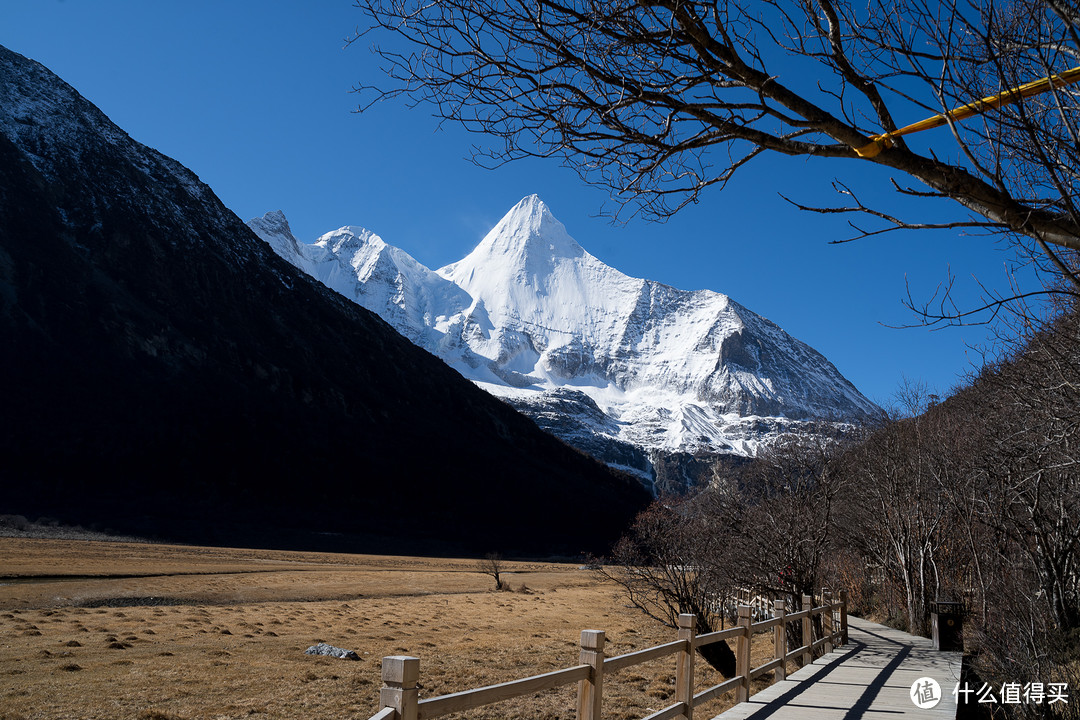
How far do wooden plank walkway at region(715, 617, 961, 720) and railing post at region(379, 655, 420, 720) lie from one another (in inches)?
198

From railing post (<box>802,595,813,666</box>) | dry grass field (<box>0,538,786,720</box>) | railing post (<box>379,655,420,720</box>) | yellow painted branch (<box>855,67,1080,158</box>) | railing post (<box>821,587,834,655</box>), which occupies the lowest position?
dry grass field (<box>0,538,786,720</box>)

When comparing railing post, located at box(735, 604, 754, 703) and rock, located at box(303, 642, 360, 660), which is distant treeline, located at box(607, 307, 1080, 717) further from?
rock, located at box(303, 642, 360, 660)

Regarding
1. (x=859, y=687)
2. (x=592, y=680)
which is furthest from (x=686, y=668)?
(x=859, y=687)

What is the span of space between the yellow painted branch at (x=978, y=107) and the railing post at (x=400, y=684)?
138 inches

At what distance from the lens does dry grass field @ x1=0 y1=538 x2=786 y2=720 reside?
14.6 meters

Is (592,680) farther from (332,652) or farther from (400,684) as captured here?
(332,652)

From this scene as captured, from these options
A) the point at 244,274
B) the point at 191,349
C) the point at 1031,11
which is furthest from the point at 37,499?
the point at 1031,11

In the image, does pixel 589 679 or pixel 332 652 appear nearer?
pixel 589 679

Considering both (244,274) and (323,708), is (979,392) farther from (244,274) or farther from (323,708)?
(244,274)

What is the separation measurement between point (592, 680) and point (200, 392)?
9934cm

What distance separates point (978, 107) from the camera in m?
3.78

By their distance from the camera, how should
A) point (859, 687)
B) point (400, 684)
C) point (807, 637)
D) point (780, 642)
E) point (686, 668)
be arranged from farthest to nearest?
point (807, 637) < point (780, 642) < point (859, 687) < point (686, 668) < point (400, 684)

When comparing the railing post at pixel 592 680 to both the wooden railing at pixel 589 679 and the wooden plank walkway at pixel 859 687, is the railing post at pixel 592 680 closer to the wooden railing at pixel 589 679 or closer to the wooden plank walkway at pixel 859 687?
the wooden railing at pixel 589 679

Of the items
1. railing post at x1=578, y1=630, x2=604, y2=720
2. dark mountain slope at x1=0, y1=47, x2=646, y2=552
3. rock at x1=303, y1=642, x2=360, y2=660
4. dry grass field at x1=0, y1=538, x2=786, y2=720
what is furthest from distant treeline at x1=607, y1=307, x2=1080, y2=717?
dark mountain slope at x1=0, y1=47, x2=646, y2=552
